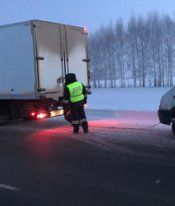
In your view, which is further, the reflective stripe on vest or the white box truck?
the white box truck

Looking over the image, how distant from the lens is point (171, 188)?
6.84m

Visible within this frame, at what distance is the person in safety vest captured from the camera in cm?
1311

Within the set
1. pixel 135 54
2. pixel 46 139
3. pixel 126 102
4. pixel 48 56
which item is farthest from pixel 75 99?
pixel 135 54

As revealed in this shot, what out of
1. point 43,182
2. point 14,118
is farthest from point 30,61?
point 43,182

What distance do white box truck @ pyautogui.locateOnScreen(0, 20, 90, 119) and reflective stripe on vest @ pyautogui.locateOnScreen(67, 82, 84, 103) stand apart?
1353mm

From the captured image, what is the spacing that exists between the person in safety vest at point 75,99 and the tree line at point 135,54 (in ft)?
225

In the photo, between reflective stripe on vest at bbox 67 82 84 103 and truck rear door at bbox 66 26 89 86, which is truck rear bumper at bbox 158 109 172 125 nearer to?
reflective stripe on vest at bbox 67 82 84 103

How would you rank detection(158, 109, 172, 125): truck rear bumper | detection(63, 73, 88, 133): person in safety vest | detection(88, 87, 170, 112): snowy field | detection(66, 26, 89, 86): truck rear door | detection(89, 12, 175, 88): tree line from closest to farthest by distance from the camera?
detection(158, 109, 172, 125): truck rear bumper
detection(63, 73, 88, 133): person in safety vest
detection(66, 26, 89, 86): truck rear door
detection(88, 87, 170, 112): snowy field
detection(89, 12, 175, 88): tree line

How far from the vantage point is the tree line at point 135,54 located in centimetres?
8312

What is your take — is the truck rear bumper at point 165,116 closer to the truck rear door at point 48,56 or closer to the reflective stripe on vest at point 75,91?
the reflective stripe on vest at point 75,91

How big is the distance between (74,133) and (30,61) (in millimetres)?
2516

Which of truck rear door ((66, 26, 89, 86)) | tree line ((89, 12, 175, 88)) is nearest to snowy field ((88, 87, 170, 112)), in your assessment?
truck rear door ((66, 26, 89, 86))

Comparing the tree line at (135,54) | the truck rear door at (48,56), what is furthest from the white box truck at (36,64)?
the tree line at (135,54)

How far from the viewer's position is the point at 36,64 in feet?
46.0
